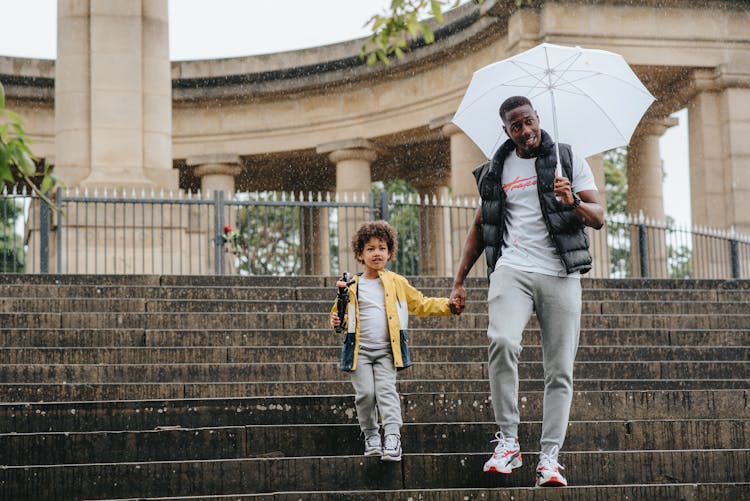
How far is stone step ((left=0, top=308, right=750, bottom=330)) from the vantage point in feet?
36.2

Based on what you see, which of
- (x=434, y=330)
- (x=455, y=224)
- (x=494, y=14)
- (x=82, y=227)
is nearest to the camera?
(x=434, y=330)

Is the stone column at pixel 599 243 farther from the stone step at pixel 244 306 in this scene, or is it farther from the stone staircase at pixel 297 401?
the stone staircase at pixel 297 401

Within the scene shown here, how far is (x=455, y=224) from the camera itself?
27.4 metres

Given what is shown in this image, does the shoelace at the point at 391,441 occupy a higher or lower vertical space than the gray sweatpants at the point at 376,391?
lower

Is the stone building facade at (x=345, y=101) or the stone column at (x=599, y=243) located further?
the stone column at (x=599, y=243)

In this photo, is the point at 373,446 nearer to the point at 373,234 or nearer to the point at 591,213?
the point at 373,234

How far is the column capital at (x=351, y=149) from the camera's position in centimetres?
2762

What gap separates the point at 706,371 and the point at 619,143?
4065 millimetres

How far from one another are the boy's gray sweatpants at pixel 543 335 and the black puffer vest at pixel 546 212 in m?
0.18

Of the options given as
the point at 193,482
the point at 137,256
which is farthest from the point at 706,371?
the point at 137,256

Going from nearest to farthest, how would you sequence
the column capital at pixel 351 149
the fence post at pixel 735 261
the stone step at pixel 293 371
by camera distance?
1. the stone step at pixel 293 371
2. the fence post at pixel 735 261
3. the column capital at pixel 351 149

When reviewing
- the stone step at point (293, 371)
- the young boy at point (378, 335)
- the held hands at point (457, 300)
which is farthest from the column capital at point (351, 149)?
the held hands at point (457, 300)

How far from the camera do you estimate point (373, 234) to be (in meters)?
7.07

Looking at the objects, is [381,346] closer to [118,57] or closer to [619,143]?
[619,143]
